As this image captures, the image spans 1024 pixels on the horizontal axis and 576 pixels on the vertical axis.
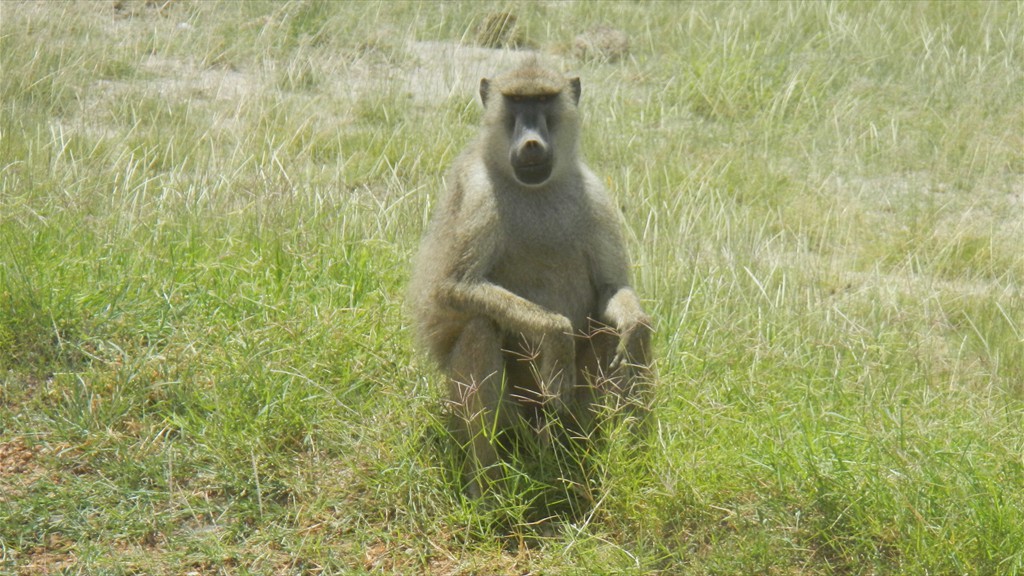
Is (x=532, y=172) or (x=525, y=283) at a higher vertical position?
(x=532, y=172)

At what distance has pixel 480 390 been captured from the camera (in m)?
4.06

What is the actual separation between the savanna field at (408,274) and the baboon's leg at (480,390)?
12 centimetres

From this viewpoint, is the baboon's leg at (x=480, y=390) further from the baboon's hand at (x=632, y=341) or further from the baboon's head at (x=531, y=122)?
the baboon's head at (x=531, y=122)

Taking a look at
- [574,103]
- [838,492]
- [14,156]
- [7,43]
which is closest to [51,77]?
[7,43]

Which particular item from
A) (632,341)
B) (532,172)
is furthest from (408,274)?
(632,341)

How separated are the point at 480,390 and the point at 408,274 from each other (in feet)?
5.05

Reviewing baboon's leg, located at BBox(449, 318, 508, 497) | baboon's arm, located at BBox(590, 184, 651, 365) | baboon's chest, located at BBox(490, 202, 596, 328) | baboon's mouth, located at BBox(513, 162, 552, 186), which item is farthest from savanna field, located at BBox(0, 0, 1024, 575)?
baboon's mouth, located at BBox(513, 162, 552, 186)

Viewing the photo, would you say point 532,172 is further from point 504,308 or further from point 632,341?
point 632,341

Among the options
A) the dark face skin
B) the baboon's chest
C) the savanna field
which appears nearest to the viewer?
the savanna field

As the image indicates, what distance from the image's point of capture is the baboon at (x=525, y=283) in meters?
4.10

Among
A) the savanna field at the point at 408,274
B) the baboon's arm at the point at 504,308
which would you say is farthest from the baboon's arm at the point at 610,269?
the savanna field at the point at 408,274

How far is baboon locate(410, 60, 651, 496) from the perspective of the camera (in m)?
4.10

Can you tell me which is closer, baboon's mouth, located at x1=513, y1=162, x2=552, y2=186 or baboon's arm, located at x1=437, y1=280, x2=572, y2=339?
baboon's arm, located at x1=437, y1=280, x2=572, y2=339

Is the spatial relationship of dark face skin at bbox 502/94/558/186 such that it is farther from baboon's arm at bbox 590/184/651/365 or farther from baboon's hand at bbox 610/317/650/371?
baboon's hand at bbox 610/317/650/371
